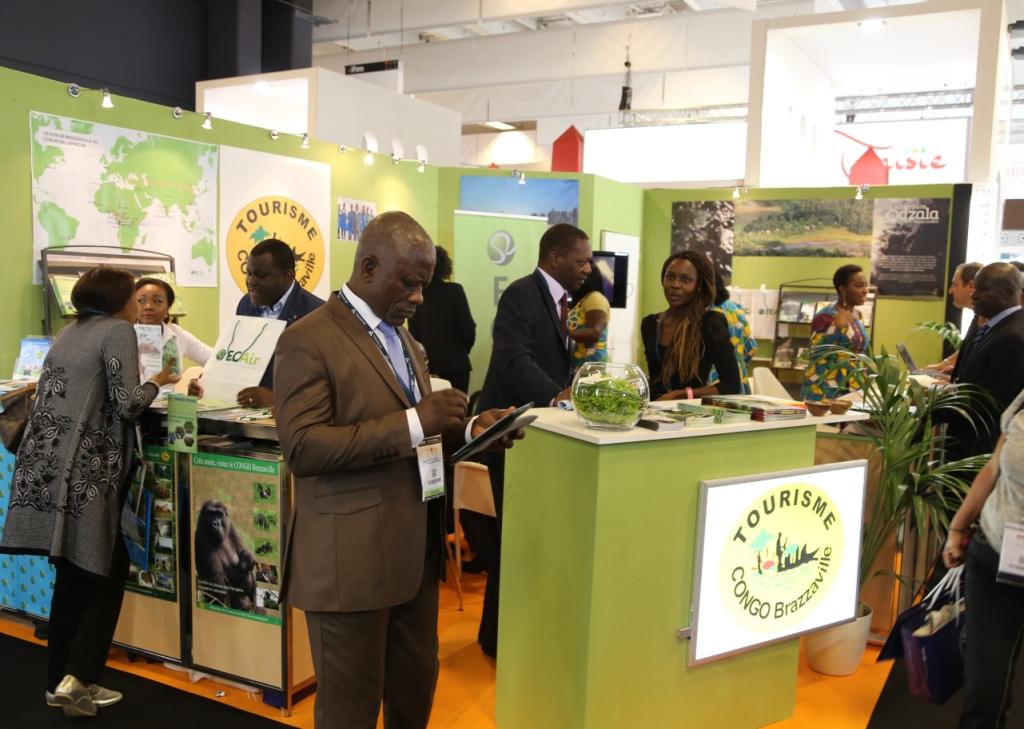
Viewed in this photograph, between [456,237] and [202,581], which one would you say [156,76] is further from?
[202,581]

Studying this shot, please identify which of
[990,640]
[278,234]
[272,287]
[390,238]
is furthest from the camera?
[278,234]

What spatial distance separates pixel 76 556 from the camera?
9.52ft

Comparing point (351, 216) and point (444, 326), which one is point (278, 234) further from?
point (444, 326)

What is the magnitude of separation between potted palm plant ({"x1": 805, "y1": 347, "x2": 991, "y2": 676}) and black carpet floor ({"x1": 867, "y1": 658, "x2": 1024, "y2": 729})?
22 centimetres

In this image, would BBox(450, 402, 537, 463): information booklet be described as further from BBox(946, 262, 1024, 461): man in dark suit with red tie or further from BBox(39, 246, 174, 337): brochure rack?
BBox(39, 246, 174, 337): brochure rack

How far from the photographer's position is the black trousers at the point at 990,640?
87.9 inches

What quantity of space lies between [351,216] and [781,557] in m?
4.41

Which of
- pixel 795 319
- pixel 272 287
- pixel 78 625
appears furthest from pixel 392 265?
pixel 795 319

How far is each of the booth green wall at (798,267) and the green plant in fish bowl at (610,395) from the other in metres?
4.14

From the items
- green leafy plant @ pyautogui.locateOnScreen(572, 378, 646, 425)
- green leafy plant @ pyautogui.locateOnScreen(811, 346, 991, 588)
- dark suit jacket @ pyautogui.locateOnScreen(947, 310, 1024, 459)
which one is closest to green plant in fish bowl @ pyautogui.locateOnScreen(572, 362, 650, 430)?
green leafy plant @ pyautogui.locateOnScreen(572, 378, 646, 425)

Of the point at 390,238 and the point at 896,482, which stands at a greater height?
the point at 390,238

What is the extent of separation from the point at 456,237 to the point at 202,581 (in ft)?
12.3

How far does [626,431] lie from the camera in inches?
99.2

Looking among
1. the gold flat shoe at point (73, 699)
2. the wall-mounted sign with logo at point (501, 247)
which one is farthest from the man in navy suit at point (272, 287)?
the wall-mounted sign with logo at point (501, 247)
